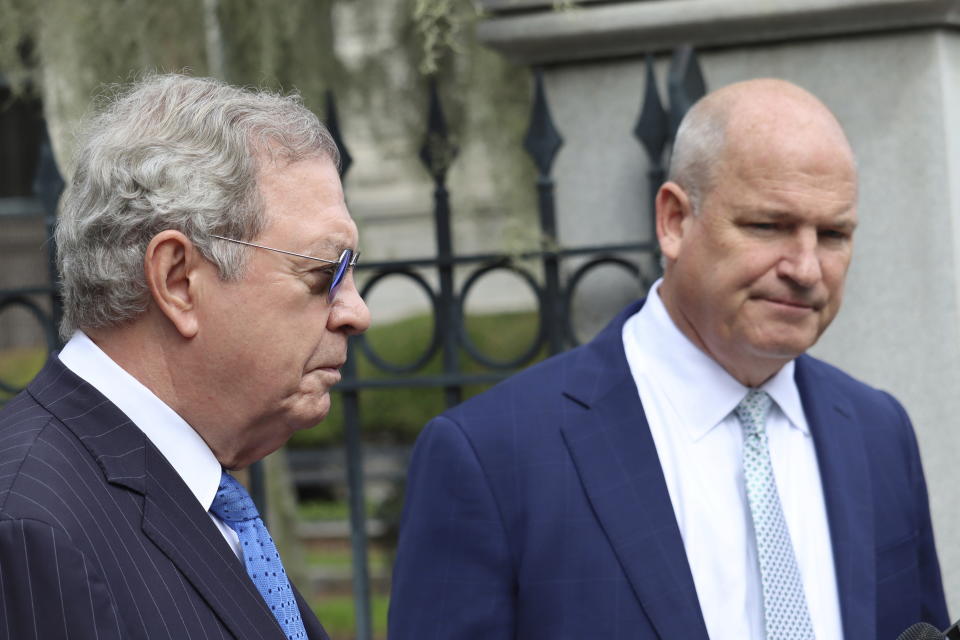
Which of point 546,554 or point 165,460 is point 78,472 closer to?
point 165,460

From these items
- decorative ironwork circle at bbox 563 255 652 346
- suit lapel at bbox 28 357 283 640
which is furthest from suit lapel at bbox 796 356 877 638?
suit lapel at bbox 28 357 283 640

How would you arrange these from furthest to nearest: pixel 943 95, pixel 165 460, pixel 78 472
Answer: pixel 943 95 → pixel 165 460 → pixel 78 472

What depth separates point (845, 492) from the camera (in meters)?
2.46

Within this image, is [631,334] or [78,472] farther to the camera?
[631,334]

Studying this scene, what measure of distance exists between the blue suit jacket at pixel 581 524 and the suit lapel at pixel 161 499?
0.68 metres

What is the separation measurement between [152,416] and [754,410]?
1.27 m

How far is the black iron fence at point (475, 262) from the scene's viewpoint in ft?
9.93

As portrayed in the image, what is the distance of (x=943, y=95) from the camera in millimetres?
2961

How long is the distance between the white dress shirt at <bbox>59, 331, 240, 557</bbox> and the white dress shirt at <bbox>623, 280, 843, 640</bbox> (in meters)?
0.98

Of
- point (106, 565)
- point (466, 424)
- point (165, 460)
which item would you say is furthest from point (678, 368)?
point (106, 565)

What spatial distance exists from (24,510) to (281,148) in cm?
62

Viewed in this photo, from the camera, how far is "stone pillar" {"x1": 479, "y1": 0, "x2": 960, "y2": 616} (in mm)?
2967

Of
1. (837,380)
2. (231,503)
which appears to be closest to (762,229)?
(837,380)

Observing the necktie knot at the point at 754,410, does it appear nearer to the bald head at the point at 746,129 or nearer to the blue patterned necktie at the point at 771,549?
the blue patterned necktie at the point at 771,549
